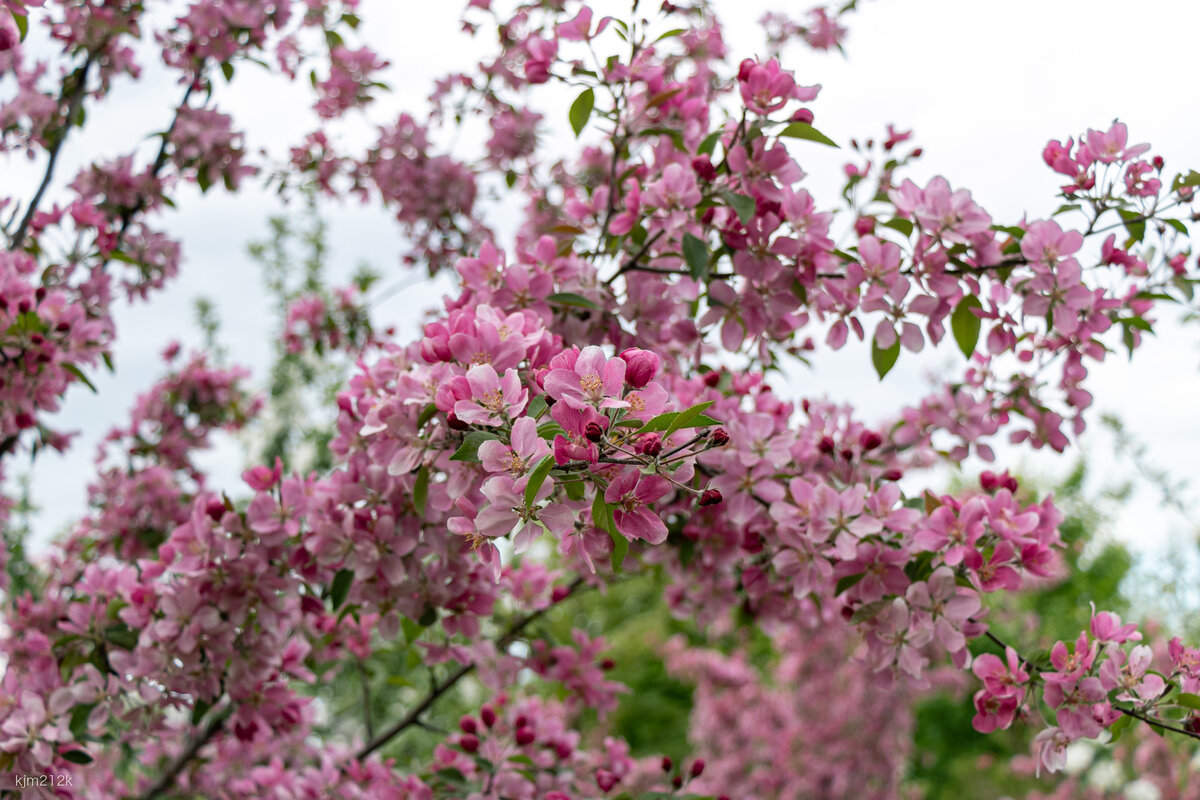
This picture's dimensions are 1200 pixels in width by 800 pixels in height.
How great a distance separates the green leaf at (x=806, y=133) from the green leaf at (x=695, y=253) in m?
0.26

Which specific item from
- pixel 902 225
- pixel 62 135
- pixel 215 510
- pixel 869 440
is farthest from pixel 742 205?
pixel 62 135

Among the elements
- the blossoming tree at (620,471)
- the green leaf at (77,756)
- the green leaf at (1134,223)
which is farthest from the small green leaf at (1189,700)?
the green leaf at (77,756)

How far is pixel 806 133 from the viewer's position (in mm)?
1488

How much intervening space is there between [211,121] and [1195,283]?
2.72 metres

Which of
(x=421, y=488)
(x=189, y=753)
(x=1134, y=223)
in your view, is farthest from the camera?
(x=189, y=753)

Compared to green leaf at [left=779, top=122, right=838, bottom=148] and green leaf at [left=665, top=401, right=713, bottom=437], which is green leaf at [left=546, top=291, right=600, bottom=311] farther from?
green leaf at [left=665, top=401, right=713, bottom=437]

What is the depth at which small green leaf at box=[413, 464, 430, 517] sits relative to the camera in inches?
51.8

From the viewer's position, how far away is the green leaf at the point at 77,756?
1582 mm

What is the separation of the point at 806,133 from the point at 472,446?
2.94ft

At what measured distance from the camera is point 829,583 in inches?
62.0

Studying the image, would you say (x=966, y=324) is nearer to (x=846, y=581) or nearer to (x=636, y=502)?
(x=846, y=581)

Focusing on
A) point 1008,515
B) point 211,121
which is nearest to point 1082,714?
point 1008,515

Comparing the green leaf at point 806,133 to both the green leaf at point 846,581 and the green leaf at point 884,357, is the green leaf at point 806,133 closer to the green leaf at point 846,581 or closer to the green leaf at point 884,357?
the green leaf at point 884,357

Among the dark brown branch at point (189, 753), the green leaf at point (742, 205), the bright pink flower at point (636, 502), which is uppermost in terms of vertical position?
the green leaf at point (742, 205)
